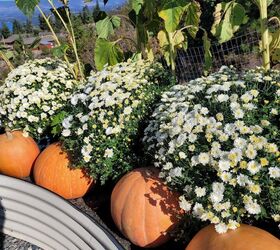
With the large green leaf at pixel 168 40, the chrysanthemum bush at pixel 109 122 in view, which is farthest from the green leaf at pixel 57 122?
the large green leaf at pixel 168 40

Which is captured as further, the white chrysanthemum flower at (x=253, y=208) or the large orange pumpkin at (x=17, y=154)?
the large orange pumpkin at (x=17, y=154)

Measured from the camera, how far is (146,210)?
2213mm

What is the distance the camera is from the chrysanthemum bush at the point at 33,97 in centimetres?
334

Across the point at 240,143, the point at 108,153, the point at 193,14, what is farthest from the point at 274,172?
the point at 193,14

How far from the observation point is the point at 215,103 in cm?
206

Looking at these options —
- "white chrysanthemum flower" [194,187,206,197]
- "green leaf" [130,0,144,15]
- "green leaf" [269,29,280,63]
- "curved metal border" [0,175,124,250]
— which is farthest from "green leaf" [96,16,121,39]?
"white chrysanthemum flower" [194,187,206,197]

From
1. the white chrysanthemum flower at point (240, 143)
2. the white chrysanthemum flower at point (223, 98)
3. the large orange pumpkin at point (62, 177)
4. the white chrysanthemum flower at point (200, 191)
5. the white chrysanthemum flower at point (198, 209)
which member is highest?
the white chrysanthemum flower at point (223, 98)

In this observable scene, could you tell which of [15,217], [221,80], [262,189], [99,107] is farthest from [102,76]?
[262,189]

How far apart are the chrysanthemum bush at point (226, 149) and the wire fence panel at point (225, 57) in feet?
9.90

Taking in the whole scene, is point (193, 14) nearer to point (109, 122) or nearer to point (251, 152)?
point (109, 122)

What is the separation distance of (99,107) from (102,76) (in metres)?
0.36

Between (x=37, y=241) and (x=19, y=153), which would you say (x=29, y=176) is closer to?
(x=19, y=153)

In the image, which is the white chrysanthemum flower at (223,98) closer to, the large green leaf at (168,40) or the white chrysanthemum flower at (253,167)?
the white chrysanthemum flower at (253,167)

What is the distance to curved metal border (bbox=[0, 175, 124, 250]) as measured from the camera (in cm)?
217
